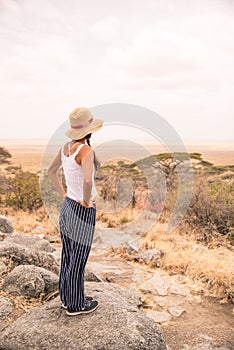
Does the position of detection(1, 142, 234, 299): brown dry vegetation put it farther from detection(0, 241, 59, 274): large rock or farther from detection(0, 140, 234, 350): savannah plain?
detection(0, 241, 59, 274): large rock

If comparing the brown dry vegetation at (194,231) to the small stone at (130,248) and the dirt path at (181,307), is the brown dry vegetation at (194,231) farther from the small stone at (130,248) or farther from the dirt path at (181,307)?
the dirt path at (181,307)

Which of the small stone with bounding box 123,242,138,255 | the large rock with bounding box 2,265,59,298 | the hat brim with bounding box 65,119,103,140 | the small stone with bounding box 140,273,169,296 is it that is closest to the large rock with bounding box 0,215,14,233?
the small stone with bounding box 123,242,138,255

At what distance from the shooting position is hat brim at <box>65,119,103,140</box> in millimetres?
2896

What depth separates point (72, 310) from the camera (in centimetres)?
315

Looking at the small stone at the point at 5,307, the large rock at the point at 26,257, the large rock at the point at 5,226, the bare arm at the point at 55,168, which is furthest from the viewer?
the large rock at the point at 5,226

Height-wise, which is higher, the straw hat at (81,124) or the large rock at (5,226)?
the straw hat at (81,124)

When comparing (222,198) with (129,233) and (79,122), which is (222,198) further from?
(79,122)

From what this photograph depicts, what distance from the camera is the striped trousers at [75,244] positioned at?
2994 mm

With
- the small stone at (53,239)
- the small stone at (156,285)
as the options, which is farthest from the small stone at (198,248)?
the small stone at (53,239)

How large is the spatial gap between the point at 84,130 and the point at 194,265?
349 cm

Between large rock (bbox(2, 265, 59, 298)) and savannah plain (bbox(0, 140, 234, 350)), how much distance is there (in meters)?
0.14

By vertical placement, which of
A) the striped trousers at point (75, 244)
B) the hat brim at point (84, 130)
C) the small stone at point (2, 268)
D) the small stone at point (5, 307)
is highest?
the hat brim at point (84, 130)

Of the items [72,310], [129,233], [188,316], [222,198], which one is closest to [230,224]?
[222,198]

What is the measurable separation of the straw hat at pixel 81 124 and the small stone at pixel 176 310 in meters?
2.58
